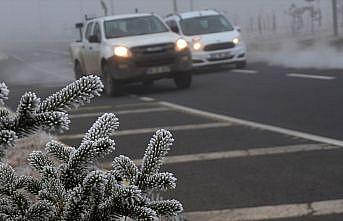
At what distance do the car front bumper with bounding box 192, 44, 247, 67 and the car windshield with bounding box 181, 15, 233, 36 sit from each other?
925mm

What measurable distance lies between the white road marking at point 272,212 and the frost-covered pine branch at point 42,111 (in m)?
3.46

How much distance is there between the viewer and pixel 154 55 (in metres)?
15.4

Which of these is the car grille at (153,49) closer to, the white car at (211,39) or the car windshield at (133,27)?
the car windshield at (133,27)

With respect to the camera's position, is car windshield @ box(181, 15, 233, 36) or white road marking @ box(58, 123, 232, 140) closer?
white road marking @ box(58, 123, 232, 140)

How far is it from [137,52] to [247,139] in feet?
23.5

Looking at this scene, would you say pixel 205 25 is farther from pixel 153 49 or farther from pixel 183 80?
pixel 153 49

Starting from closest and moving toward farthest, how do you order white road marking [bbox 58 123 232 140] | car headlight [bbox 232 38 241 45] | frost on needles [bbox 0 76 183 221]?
frost on needles [bbox 0 76 183 221]
white road marking [bbox 58 123 232 140]
car headlight [bbox 232 38 241 45]

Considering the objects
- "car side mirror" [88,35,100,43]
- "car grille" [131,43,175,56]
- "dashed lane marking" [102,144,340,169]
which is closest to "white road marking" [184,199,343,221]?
"dashed lane marking" [102,144,340,169]

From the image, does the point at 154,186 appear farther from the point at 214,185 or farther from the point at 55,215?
the point at 214,185

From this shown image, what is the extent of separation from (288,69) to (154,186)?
1783 centimetres

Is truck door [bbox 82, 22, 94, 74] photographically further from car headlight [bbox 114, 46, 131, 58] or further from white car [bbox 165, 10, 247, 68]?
white car [bbox 165, 10, 247, 68]

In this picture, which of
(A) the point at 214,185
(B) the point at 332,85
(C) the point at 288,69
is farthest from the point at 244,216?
(C) the point at 288,69

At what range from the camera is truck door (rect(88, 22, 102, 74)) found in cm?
1616

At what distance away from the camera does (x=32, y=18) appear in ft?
397
